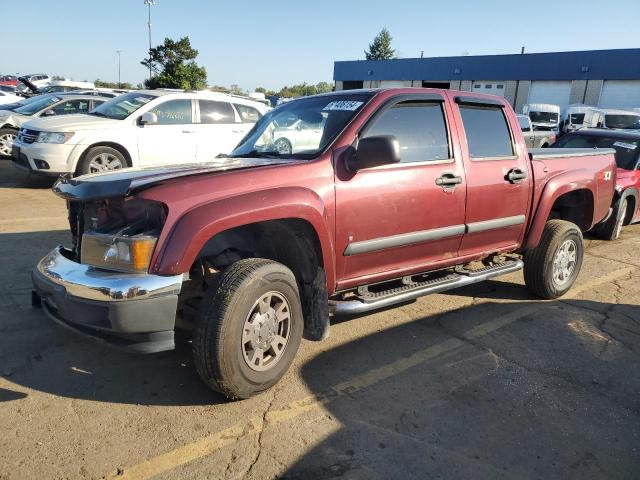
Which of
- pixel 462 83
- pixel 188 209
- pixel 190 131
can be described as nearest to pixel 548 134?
pixel 190 131

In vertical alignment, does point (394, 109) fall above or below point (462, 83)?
below

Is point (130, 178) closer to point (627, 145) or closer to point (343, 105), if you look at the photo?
point (343, 105)

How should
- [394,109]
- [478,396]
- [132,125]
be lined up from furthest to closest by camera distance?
[132,125]
[394,109]
[478,396]

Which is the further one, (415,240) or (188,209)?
(415,240)

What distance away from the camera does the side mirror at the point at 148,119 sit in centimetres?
887

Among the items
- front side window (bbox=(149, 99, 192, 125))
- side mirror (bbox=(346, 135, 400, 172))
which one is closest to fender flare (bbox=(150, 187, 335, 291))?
side mirror (bbox=(346, 135, 400, 172))

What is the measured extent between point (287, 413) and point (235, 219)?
1.17 meters

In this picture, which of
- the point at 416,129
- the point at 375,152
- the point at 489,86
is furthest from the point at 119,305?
the point at 489,86

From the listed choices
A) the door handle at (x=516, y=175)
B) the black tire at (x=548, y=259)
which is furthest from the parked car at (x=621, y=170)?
the door handle at (x=516, y=175)

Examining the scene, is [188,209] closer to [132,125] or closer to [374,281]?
[374,281]

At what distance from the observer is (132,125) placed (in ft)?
29.5

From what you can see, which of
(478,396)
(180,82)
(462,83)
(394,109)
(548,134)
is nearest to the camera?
(478,396)

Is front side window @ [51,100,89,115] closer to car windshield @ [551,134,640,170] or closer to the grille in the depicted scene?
the grille

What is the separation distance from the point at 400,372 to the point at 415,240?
0.96 meters
